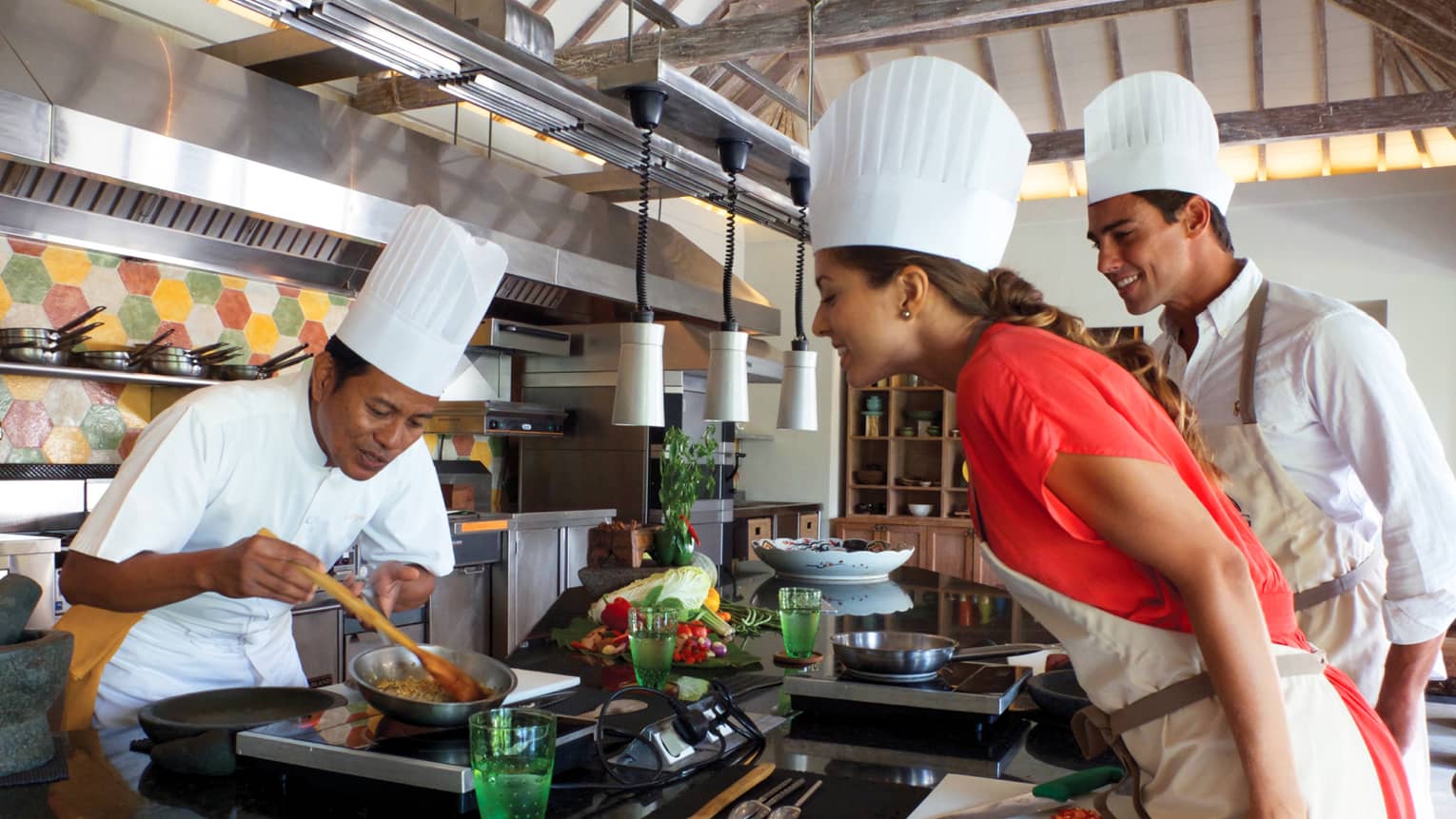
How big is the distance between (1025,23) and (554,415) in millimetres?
3427

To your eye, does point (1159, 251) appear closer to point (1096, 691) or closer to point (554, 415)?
point (1096, 691)

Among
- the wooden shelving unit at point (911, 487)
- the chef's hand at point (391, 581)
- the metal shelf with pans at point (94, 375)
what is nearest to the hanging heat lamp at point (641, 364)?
the chef's hand at point (391, 581)

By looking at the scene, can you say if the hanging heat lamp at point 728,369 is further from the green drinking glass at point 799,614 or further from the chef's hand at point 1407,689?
the chef's hand at point 1407,689

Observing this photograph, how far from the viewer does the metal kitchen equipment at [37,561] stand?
3684mm

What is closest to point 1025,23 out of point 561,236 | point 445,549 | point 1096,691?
point 561,236

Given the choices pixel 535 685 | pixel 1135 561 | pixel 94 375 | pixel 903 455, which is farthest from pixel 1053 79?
pixel 1135 561

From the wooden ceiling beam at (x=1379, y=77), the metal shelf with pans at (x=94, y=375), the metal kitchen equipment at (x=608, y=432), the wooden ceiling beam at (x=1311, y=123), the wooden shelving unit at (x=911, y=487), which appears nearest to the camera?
the metal shelf with pans at (x=94, y=375)

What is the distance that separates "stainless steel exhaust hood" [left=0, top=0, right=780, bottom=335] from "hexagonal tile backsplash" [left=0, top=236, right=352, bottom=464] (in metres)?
0.30

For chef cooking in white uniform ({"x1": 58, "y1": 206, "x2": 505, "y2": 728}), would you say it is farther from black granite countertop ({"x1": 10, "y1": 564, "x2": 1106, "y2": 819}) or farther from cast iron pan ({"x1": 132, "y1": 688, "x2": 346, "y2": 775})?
black granite countertop ({"x1": 10, "y1": 564, "x2": 1106, "y2": 819})

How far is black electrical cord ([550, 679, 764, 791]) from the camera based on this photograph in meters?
1.36

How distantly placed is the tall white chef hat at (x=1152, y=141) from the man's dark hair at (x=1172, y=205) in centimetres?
1

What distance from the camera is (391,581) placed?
7.31 ft

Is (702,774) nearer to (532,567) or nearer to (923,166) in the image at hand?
(923,166)

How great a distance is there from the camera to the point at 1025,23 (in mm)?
6312
